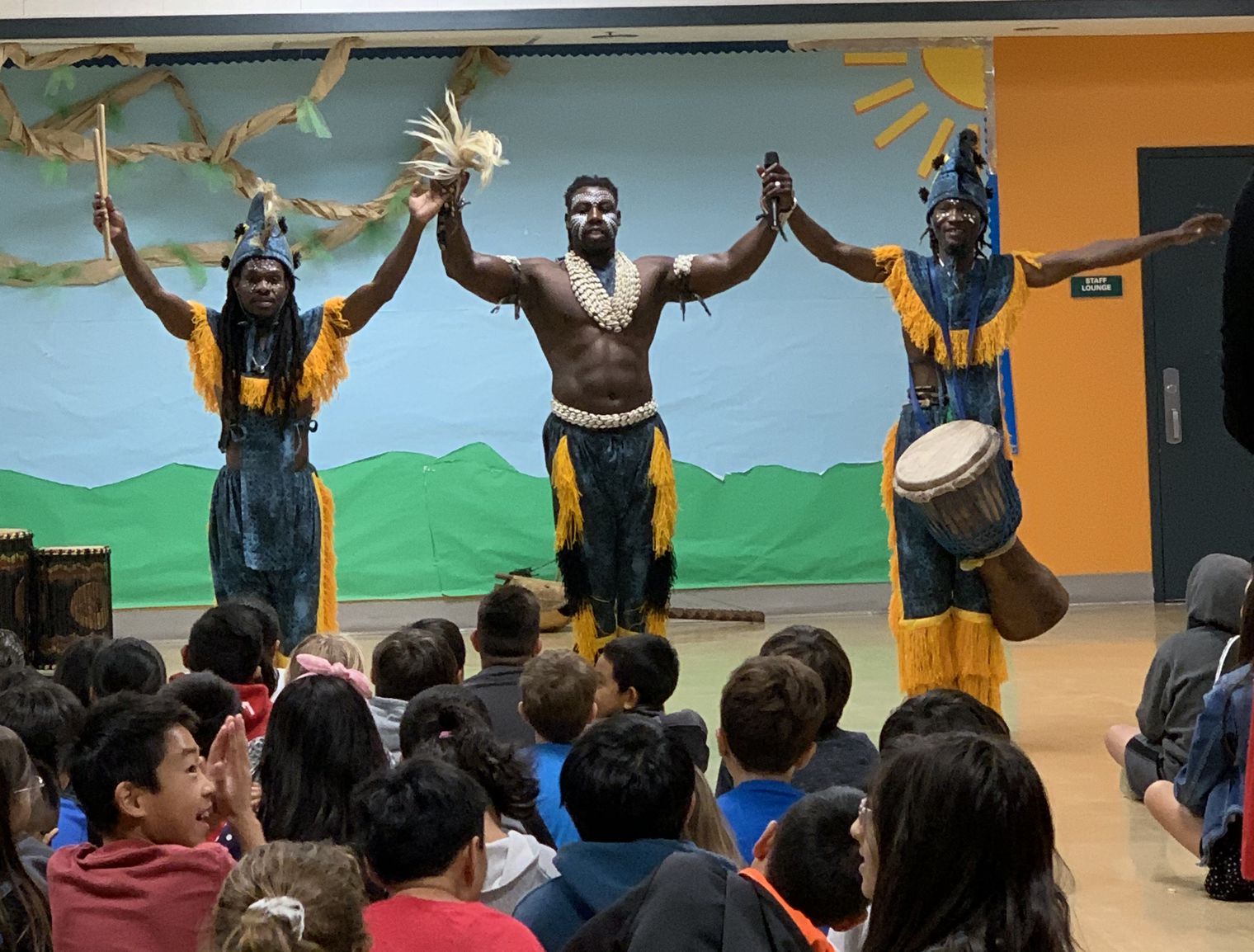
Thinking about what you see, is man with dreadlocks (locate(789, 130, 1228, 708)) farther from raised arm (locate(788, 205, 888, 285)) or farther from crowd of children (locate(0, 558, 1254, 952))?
crowd of children (locate(0, 558, 1254, 952))

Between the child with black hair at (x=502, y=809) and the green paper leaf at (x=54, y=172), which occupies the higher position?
the green paper leaf at (x=54, y=172)

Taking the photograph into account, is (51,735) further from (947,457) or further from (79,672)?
(947,457)

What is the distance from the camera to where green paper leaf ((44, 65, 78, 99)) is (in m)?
9.41

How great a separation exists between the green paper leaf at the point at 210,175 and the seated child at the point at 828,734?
6163 millimetres

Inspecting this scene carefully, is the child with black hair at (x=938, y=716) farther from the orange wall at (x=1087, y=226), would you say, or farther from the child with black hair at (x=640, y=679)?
the orange wall at (x=1087, y=226)

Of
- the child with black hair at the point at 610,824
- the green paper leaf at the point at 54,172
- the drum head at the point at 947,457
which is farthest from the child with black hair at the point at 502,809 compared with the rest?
the green paper leaf at the point at 54,172

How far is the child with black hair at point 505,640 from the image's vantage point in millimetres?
4172

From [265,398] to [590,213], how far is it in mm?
1219

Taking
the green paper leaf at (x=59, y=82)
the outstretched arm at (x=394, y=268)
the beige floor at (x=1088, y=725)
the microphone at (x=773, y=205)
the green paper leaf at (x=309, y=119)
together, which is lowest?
the beige floor at (x=1088, y=725)

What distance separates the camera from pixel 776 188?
5.53 metres

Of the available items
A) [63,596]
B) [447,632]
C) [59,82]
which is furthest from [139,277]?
[59,82]

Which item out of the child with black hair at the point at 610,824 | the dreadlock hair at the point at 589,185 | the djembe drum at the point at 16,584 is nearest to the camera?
the child with black hair at the point at 610,824

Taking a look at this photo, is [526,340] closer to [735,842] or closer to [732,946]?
[735,842]

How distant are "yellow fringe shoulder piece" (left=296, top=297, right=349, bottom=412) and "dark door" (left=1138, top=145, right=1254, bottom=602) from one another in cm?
543
